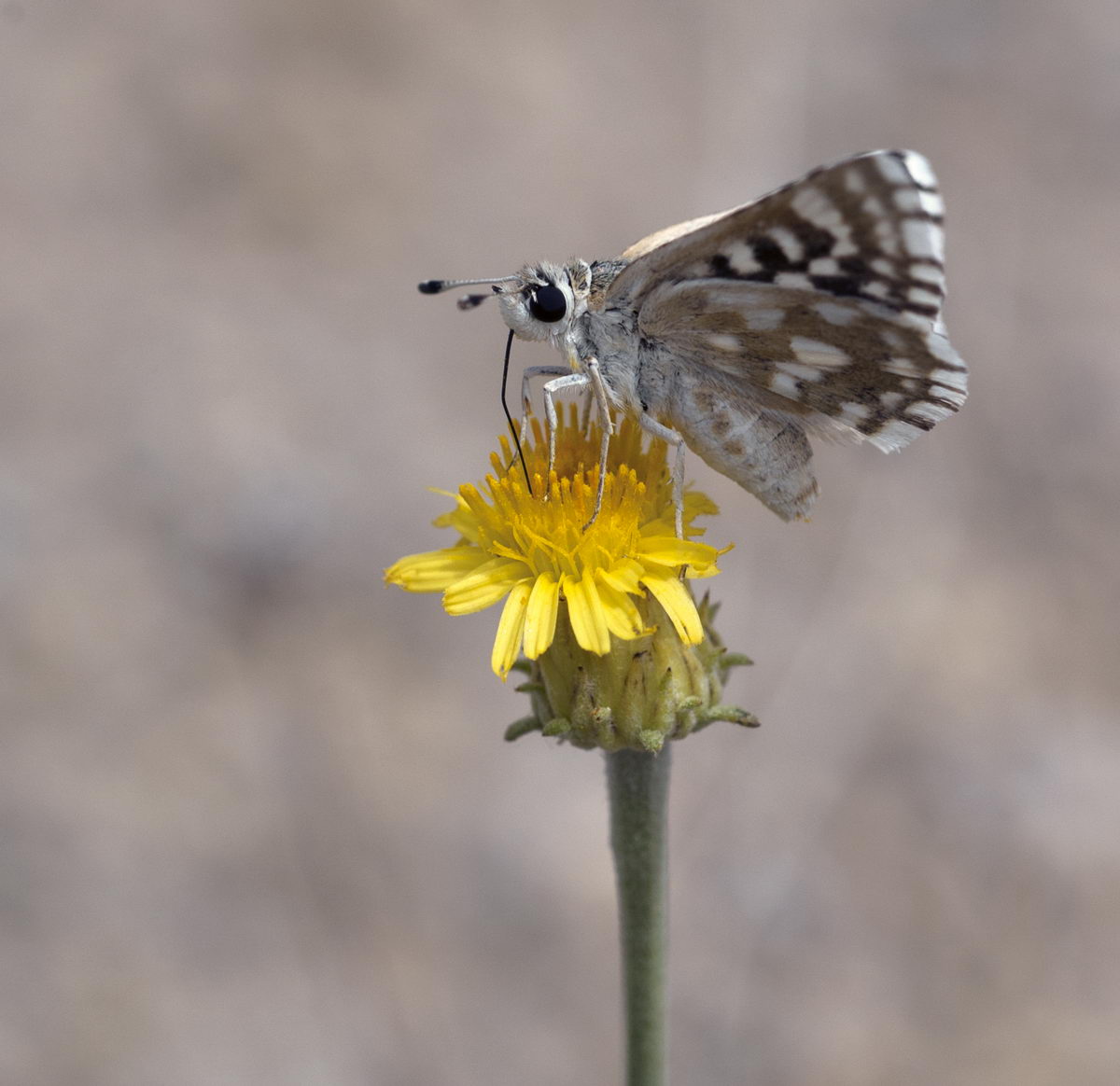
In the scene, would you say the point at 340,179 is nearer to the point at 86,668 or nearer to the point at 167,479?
the point at 167,479

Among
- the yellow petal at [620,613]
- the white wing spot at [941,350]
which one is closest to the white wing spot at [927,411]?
the white wing spot at [941,350]

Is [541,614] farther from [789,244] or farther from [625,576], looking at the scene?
[789,244]

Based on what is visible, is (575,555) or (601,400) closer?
(575,555)

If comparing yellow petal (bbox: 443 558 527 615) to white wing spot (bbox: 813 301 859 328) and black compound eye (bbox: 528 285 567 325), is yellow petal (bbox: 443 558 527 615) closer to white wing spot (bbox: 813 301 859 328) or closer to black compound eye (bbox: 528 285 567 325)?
black compound eye (bbox: 528 285 567 325)

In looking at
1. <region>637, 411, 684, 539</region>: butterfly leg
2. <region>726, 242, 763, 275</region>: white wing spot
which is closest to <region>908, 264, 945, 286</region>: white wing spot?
<region>726, 242, 763, 275</region>: white wing spot

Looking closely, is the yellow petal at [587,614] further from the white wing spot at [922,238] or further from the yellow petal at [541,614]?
the white wing spot at [922,238]

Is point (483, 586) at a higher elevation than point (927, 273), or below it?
below

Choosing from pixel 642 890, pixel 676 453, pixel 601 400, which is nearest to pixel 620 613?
pixel 676 453
